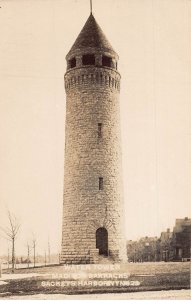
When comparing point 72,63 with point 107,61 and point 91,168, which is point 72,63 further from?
point 91,168

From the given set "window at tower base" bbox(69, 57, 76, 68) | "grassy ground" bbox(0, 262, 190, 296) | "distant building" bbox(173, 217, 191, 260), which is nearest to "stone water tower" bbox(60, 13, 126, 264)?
"window at tower base" bbox(69, 57, 76, 68)

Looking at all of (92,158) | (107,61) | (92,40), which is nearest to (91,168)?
(92,158)

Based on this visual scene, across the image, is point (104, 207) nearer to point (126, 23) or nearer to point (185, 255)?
point (126, 23)

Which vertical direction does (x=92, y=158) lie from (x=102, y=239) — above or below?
above

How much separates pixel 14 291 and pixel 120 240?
6.91m

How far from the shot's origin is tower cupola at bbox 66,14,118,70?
19.6m

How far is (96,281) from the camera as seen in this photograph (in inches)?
533

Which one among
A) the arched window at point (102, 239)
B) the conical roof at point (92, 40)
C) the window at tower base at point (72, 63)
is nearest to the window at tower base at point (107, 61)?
the conical roof at point (92, 40)

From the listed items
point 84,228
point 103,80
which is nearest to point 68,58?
point 103,80

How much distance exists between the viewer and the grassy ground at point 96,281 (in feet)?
42.5

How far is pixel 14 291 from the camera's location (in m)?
12.5

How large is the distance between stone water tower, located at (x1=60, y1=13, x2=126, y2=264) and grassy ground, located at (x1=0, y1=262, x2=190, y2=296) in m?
3.20

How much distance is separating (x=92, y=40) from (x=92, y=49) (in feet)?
1.52

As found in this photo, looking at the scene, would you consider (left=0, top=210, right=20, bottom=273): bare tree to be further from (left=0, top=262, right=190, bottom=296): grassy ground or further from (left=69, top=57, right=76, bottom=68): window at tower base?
(left=69, top=57, right=76, bottom=68): window at tower base
